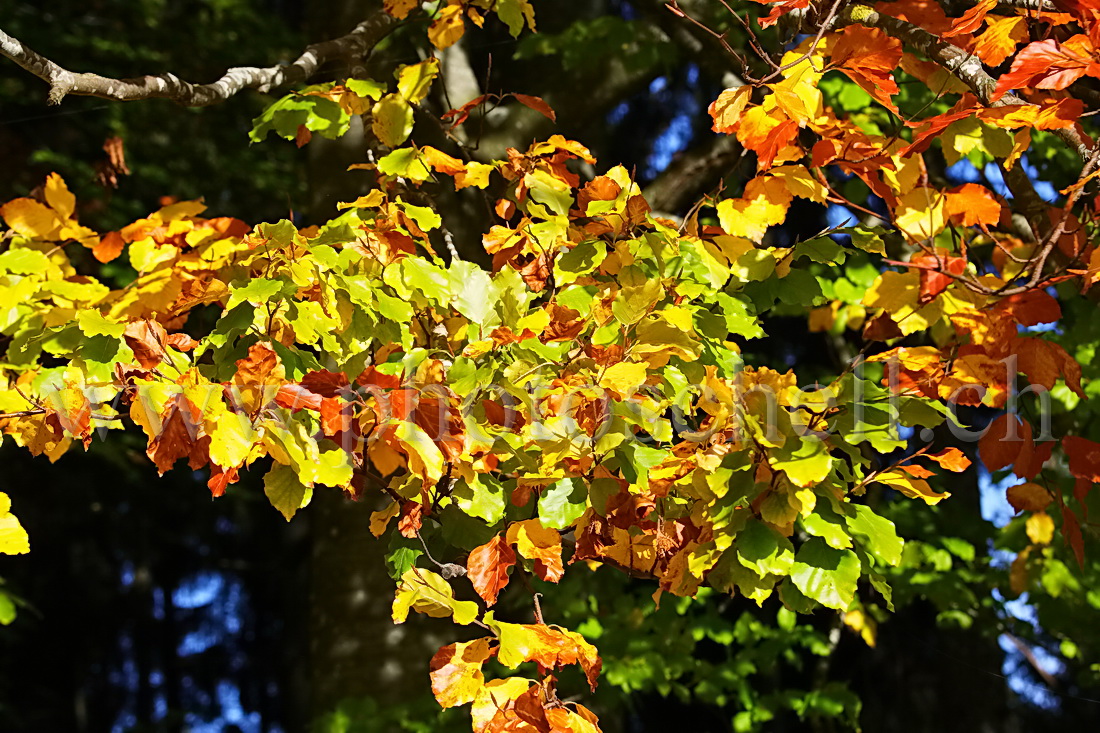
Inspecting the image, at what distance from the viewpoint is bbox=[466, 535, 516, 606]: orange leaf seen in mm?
2004

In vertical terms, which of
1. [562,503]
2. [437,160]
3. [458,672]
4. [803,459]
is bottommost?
[458,672]

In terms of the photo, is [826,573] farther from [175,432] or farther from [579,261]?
[175,432]

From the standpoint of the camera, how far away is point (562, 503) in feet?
6.35

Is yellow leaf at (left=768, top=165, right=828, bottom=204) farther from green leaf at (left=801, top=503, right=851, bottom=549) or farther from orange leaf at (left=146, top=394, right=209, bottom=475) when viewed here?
orange leaf at (left=146, top=394, right=209, bottom=475)

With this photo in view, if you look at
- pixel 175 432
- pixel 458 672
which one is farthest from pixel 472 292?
pixel 458 672

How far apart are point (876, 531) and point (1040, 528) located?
2.73m

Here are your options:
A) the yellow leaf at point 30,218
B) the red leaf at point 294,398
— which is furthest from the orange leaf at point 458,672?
the yellow leaf at point 30,218

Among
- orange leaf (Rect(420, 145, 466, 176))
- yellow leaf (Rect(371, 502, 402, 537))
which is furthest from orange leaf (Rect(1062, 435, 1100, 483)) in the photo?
orange leaf (Rect(420, 145, 466, 176))

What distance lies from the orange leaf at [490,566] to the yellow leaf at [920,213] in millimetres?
1120

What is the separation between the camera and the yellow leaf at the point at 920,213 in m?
2.33

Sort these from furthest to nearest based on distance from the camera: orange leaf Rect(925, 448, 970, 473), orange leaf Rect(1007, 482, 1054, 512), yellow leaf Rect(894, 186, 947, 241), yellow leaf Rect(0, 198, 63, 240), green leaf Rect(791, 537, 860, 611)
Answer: yellow leaf Rect(0, 198, 63, 240) < orange leaf Rect(1007, 482, 1054, 512) < yellow leaf Rect(894, 186, 947, 241) < orange leaf Rect(925, 448, 970, 473) < green leaf Rect(791, 537, 860, 611)

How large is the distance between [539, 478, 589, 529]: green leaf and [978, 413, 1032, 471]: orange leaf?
0.98 m

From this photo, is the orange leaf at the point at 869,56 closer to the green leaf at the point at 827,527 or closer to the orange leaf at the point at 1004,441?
the orange leaf at the point at 1004,441

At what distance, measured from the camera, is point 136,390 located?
1.93m
